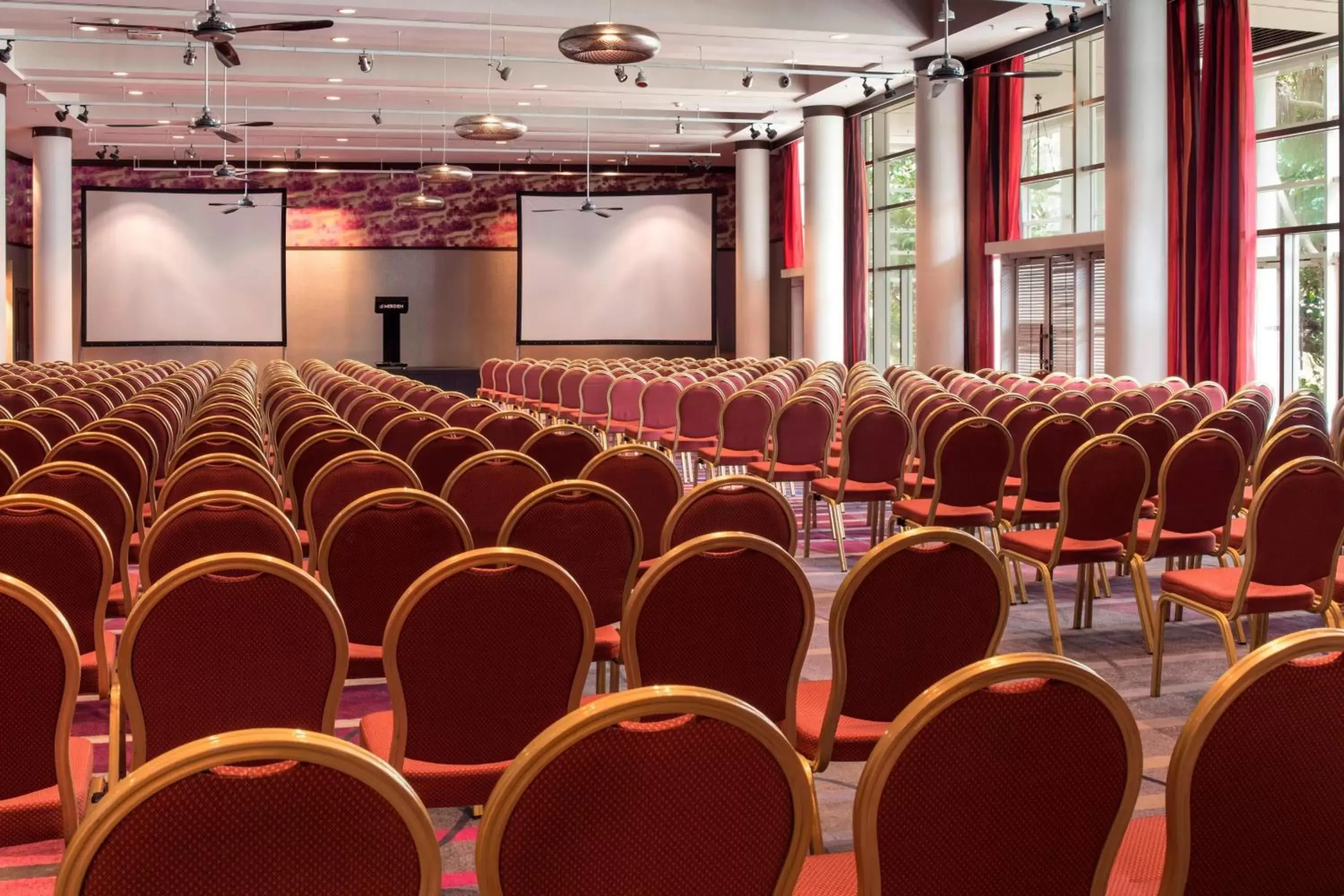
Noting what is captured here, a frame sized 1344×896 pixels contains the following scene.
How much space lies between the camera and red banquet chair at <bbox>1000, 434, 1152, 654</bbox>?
5926 mm

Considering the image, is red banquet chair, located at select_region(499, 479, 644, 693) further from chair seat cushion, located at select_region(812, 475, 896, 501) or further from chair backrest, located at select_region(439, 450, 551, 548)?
chair seat cushion, located at select_region(812, 475, 896, 501)

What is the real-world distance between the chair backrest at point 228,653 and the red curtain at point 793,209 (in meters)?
24.8

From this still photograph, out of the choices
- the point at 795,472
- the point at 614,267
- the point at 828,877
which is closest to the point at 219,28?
the point at 795,472

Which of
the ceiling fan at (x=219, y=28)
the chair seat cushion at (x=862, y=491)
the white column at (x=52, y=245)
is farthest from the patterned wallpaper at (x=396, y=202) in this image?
the chair seat cushion at (x=862, y=491)

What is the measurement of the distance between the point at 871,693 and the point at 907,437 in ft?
16.8

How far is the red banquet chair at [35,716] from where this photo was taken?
2.83m

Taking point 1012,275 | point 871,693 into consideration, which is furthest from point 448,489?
point 1012,275

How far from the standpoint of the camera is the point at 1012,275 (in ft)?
64.8

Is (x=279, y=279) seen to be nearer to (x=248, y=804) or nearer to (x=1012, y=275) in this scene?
(x=1012, y=275)

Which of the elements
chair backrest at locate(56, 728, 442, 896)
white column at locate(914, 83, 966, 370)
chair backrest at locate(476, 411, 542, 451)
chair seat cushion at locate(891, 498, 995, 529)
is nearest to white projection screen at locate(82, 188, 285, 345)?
white column at locate(914, 83, 966, 370)

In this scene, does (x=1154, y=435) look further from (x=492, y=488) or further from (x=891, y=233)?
(x=891, y=233)

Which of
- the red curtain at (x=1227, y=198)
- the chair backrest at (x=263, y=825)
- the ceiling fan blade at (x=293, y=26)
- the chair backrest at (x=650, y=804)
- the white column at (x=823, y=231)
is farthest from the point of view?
the white column at (x=823, y=231)

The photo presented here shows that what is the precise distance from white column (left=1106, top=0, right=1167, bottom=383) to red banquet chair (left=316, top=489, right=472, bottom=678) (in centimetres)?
1222

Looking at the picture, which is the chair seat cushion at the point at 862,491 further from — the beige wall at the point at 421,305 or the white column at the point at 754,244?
the beige wall at the point at 421,305
